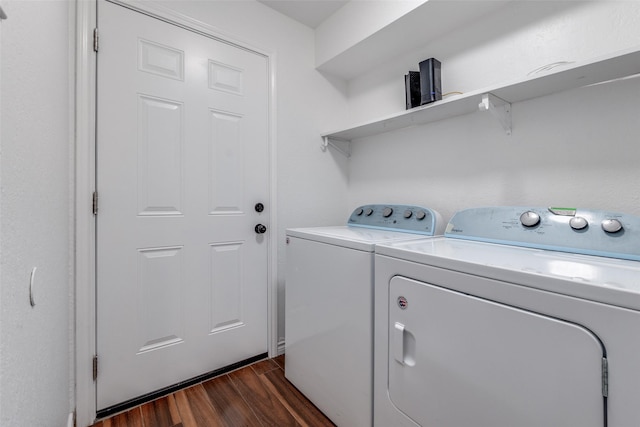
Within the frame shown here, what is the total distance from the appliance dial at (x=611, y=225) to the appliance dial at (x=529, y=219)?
0.18m

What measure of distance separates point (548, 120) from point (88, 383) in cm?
243

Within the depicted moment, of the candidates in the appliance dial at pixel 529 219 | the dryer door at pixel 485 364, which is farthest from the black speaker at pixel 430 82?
the dryer door at pixel 485 364

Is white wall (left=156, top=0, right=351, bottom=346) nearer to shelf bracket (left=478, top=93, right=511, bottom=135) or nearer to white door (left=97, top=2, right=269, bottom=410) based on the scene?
white door (left=97, top=2, right=269, bottom=410)

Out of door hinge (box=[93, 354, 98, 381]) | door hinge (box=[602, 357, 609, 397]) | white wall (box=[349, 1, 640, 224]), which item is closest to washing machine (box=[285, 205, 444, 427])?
white wall (box=[349, 1, 640, 224])

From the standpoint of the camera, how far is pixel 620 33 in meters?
1.07

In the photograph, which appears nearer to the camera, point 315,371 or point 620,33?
point 620,33

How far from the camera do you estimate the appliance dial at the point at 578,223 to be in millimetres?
958

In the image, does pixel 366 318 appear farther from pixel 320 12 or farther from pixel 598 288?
pixel 320 12

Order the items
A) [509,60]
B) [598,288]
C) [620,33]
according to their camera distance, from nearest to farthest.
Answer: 1. [598,288]
2. [620,33]
3. [509,60]

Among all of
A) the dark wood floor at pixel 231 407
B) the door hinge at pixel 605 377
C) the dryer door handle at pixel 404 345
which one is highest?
the door hinge at pixel 605 377

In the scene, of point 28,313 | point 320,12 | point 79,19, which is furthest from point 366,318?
point 320,12

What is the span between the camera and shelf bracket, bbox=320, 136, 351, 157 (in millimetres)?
2121

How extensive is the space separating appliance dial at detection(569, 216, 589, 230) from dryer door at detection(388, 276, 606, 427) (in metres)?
0.51

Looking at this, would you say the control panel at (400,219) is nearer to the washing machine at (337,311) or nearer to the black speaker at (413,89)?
the washing machine at (337,311)
